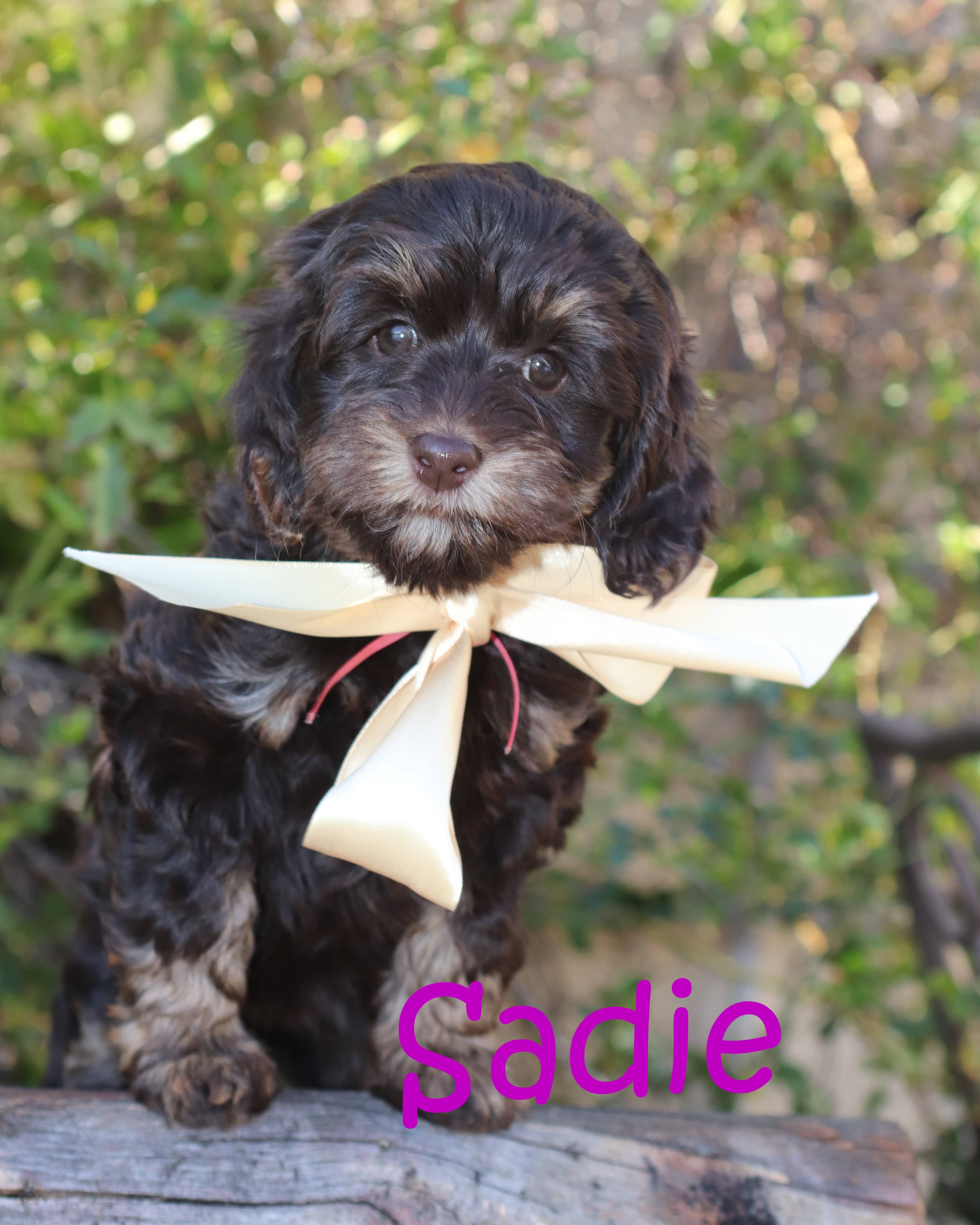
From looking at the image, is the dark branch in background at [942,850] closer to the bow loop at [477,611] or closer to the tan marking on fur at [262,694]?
the bow loop at [477,611]

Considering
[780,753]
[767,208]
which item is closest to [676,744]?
[780,753]

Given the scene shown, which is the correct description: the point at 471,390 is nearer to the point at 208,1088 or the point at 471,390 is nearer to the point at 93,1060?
the point at 208,1088

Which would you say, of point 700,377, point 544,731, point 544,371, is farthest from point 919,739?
point 544,371

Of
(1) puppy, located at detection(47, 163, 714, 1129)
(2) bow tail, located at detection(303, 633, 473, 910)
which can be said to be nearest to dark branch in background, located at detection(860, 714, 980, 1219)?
(1) puppy, located at detection(47, 163, 714, 1129)

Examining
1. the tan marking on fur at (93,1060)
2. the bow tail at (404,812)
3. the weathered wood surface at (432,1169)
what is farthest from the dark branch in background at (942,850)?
the tan marking on fur at (93,1060)

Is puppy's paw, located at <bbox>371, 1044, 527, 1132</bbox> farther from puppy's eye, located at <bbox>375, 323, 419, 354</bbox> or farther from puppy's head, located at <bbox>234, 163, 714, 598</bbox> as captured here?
puppy's eye, located at <bbox>375, 323, 419, 354</bbox>

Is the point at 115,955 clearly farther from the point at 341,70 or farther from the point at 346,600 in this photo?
the point at 341,70

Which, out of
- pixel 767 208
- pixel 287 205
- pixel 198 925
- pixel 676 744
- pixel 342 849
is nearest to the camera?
pixel 342 849
